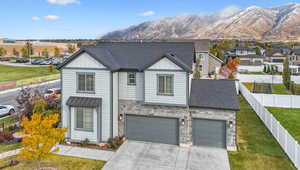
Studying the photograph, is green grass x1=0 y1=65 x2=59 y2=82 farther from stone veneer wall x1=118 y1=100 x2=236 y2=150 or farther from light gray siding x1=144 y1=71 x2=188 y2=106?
light gray siding x1=144 y1=71 x2=188 y2=106

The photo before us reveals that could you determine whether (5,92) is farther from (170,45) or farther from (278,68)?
(278,68)

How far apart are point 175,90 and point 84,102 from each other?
6.51m

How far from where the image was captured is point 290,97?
80.7 ft

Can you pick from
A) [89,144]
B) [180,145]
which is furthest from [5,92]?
[180,145]

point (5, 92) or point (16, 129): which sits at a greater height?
point (5, 92)

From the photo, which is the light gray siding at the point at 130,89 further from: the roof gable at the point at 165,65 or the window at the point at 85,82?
the window at the point at 85,82

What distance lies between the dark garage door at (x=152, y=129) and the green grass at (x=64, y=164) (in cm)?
375

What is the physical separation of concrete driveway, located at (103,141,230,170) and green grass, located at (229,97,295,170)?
0.93 metres

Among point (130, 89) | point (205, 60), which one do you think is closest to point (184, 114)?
point (130, 89)

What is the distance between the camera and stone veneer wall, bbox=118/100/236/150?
1417cm

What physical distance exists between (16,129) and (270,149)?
19793mm

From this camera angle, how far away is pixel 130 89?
51.7ft

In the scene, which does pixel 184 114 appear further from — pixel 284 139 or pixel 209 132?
pixel 284 139

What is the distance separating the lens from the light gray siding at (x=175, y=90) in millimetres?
14258
